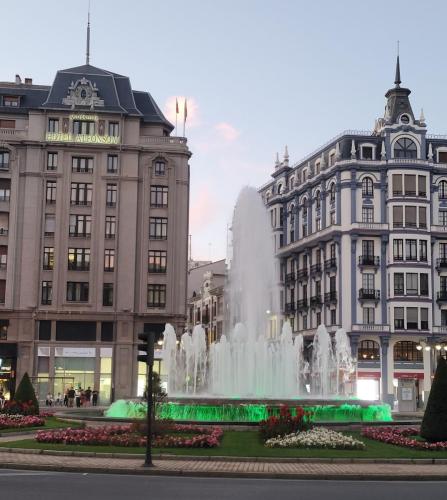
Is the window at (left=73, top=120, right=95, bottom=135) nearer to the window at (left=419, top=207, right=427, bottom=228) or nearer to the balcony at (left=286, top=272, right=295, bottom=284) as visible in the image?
the balcony at (left=286, top=272, right=295, bottom=284)

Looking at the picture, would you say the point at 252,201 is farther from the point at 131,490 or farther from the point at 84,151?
the point at 131,490

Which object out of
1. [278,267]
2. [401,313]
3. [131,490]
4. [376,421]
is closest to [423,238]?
[401,313]

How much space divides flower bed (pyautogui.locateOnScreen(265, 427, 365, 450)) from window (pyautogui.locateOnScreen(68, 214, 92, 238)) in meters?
51.2

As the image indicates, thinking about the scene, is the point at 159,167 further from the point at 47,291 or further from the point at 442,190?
the point at 442,190

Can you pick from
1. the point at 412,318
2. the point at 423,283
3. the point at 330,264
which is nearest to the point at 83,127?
the point at 330,264

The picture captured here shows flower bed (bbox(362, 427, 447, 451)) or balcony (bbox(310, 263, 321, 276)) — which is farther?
balcony (bbox(310, 263, 321, 276))

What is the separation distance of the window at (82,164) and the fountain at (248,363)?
22.6 metres

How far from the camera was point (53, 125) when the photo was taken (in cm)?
7719

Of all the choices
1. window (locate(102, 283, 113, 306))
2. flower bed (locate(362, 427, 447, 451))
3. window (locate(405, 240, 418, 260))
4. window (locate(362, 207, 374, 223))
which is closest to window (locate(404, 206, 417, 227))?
window (locate(405, 240, 418, 260))

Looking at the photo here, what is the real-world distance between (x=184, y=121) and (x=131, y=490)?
66792mm

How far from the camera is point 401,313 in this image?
3204 inches

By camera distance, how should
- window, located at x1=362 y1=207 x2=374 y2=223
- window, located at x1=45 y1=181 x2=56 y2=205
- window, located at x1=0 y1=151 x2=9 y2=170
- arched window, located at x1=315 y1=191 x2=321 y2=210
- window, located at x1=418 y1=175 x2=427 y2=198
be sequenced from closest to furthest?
window, located at x1=0 y1=151 x2=9 y2=170, window, located at x1=45 y1=181 x2=56 y2=205, window, located at x1=418 y1=175 x2=427 y2=198, window, located at x1=362 y1=207 x2=374 y2=223, arched window, located at x1=315 y1=191 x2=321 y2=210

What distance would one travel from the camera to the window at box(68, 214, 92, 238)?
250ft


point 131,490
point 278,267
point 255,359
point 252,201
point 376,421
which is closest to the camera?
point 131,490
